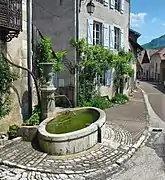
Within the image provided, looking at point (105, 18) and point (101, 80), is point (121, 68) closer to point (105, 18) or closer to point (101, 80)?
point (101, 80)

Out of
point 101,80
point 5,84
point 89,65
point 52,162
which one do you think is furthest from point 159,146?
point 101,80

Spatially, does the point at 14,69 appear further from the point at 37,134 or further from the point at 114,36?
the point at 114,36

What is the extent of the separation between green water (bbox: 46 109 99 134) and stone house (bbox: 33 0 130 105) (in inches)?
140

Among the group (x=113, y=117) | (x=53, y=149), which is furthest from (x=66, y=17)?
(x=53, y=149)

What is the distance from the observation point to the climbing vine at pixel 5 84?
7.50 m

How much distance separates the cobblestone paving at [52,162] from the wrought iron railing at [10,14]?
351 cm

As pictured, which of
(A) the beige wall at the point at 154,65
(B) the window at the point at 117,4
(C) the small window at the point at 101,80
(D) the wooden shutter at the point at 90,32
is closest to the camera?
(D) the wooden shutter at the point at 90,32

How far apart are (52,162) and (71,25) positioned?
8.61 metres

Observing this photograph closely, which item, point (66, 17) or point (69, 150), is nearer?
point (69, 150)

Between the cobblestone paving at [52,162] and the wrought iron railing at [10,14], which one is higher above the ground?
the wrought iron railing at [10,14]

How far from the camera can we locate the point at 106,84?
15820 millimetres

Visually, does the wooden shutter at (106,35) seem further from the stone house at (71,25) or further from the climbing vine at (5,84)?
the climbing vine at (5,84)

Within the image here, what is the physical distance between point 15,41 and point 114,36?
9553mm

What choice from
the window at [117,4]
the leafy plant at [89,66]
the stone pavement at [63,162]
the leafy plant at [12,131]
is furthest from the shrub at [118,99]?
the leafy plant at [12,131]
